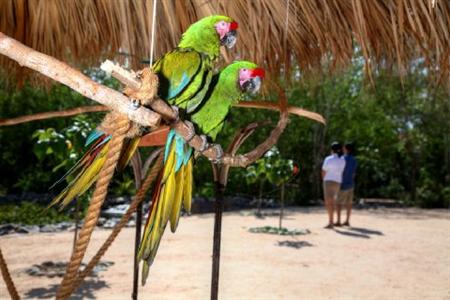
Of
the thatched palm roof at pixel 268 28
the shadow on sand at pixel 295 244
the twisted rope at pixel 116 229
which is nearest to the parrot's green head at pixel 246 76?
the twisted rope at pixel 116 229

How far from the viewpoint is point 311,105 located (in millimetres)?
10141

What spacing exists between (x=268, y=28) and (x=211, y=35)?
2.85 feet

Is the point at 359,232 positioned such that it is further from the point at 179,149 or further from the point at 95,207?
the point at 95,207

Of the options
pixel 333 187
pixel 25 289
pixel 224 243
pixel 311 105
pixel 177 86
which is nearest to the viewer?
pixel 177 86

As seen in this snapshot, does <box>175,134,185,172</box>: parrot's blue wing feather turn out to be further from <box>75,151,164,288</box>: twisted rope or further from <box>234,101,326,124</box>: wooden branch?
<box>234,101,326,124</box>: wooden branch

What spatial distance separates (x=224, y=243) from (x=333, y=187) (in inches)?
66.9

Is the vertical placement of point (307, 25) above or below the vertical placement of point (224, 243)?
above

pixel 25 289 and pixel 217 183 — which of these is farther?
pixel 25 289

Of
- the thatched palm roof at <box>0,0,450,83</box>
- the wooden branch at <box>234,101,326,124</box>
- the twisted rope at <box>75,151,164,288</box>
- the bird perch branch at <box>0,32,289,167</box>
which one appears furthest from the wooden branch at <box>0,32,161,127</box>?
the thatched palm roof at <box>0,0,450,83</box>

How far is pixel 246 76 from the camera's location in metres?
1.09

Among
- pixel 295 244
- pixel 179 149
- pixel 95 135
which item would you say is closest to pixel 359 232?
pixel 295 244

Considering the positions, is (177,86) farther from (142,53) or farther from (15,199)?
(15,199)

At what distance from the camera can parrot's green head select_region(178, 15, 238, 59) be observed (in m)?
1.06

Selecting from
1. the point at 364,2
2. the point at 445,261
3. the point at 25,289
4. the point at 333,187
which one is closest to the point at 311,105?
the point at 333,187
